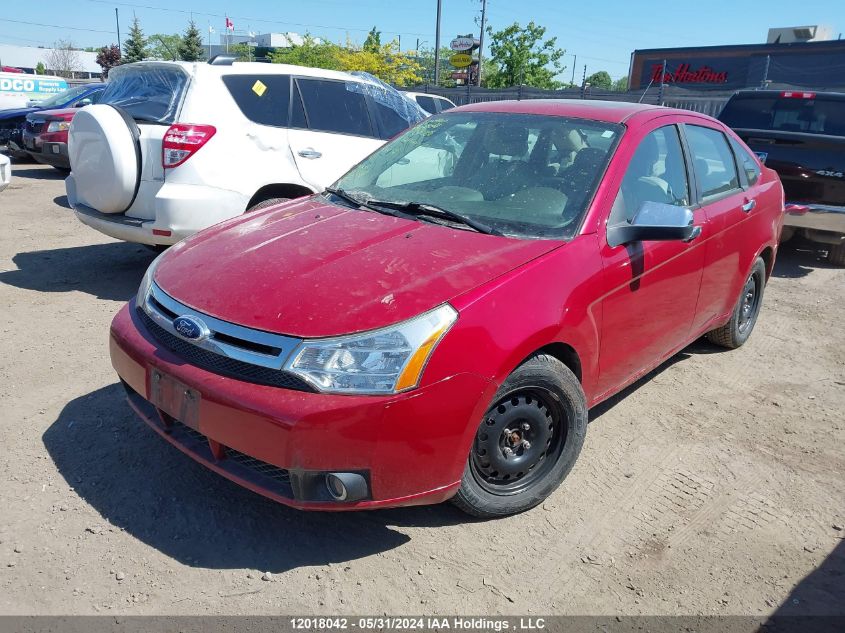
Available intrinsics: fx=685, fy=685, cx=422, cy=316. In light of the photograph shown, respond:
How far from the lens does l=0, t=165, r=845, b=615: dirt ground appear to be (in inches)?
100

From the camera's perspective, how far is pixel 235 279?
284cm

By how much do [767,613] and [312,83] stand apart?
18.1 feet

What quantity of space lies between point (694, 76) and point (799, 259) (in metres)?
32.4

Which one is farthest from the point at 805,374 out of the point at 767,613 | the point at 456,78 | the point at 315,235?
the point at 456,78

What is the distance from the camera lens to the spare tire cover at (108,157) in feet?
17.4

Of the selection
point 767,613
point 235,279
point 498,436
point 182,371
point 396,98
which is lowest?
point 767,613

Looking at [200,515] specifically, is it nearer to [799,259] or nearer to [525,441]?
[525,441]

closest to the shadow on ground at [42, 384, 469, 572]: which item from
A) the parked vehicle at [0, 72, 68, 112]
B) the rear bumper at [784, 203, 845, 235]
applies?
the rear bumper at [784, 203, 845, 235]

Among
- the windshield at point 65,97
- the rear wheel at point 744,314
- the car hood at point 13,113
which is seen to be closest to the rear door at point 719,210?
the rear wheel at point 744,314

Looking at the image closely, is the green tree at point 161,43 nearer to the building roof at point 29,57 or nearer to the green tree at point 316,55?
the building roof at point 29,57

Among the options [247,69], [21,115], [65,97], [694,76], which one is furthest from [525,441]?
[694,76]

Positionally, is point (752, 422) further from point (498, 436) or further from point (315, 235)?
point (315, 235)

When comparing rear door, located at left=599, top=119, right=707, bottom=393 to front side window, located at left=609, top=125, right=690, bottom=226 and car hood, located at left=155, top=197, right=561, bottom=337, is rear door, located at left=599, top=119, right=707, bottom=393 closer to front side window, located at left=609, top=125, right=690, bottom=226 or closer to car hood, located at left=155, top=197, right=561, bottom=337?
front side window, located at left=609, top=125, right=690, bottom=226

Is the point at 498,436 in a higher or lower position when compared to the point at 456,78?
lower
